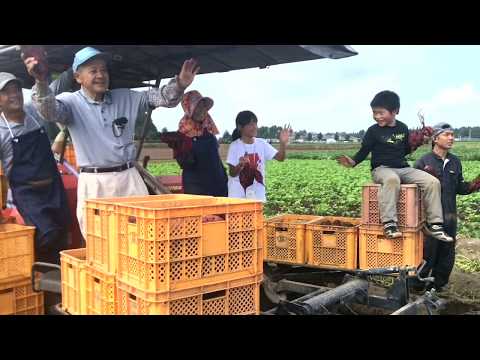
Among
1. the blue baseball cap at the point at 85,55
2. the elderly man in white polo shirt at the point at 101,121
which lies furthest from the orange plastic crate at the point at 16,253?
the blue baseball cap at the point at 85,55

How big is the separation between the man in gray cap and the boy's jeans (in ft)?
0.42

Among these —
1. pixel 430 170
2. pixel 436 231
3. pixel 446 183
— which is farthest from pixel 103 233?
pixel 446 183

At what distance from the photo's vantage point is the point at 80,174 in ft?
17.1

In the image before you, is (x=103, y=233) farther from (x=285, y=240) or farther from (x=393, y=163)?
(x=393, y=163)

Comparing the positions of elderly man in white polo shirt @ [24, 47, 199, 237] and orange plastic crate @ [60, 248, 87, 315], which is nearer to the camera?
orange plastic crate @ [60, 248, 87, 315]

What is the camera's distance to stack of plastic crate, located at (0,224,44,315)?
15.3 feet

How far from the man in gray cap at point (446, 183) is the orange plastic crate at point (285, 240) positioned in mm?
1243

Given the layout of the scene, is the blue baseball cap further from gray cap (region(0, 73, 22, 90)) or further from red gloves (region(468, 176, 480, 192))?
red gloves (region(468, 176, 480, 192))

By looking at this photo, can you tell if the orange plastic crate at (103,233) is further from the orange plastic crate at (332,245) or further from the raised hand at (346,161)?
the raised hand at (346,161)

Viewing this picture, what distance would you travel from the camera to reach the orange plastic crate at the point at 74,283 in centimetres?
435

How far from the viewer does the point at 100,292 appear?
4145 mm

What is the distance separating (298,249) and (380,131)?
1522 millimetres

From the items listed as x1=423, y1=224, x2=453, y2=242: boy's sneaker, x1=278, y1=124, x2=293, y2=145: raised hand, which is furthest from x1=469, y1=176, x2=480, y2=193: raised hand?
x1=278, y1=124, x2=293, y2=145: raised hand
